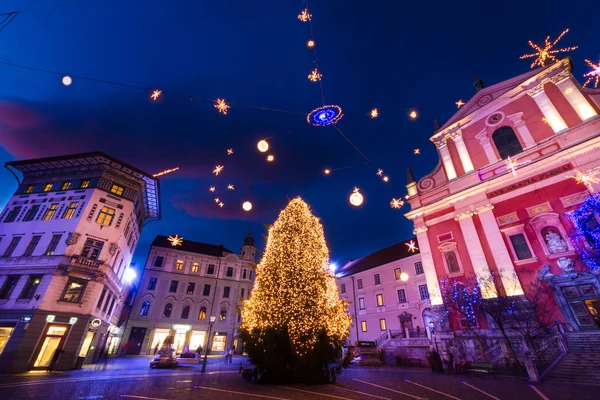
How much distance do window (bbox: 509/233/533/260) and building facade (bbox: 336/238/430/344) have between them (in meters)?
12.0

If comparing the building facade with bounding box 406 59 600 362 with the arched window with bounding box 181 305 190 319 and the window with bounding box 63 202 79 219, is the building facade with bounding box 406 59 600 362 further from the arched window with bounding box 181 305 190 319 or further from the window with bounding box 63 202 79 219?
the arched window with bounding box 181 305 190 319

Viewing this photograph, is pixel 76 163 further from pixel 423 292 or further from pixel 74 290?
pixel 423 292

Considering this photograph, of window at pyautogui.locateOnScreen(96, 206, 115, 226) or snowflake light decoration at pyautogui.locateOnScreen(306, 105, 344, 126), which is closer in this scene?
snowflake light decoration at pyautogui.locateOnScreen(306, 105, 344, 126)

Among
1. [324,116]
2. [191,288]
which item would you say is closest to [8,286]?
[191,288]

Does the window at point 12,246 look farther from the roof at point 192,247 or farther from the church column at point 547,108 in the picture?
the church column at point 547,108

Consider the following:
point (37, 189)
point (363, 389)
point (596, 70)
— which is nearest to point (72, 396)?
point (363, 389)

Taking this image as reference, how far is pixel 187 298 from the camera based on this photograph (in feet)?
120

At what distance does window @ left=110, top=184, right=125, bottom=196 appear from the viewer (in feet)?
77.9

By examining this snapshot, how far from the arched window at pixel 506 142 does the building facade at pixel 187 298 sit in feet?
103

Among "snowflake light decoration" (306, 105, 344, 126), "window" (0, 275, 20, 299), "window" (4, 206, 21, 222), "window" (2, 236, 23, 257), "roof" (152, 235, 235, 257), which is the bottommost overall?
"window" (0, 275, 20, 299)

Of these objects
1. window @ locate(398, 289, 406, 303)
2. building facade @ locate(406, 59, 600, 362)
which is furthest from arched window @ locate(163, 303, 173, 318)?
building facade @ locate(406, 59, 600, 362)

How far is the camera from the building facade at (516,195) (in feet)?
51.9

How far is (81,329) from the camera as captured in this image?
19.0 m

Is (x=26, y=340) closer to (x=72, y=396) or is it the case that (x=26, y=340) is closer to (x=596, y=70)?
(x=72, y=396)
